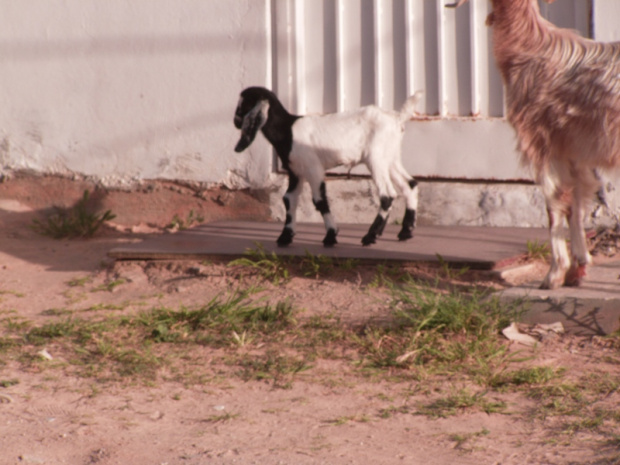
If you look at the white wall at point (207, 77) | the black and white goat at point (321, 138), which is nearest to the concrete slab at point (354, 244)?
the black and white goat at point (321, 138)

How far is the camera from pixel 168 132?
23.4ft

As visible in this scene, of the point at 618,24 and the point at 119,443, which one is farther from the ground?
the point at 618,24

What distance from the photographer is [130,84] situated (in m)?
7.19

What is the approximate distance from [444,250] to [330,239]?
2.36 ft

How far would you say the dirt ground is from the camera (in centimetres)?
309

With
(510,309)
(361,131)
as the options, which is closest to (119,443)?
(510,309)

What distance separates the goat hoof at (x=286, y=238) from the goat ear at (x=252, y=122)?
0.68 metres

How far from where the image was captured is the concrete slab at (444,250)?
4429 mm

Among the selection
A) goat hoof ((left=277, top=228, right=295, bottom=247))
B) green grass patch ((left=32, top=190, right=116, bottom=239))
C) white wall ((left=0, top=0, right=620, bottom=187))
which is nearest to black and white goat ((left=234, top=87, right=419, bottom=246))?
goat hoof ((left=277, top=228, right=295, bottom=247))

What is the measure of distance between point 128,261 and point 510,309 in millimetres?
2637

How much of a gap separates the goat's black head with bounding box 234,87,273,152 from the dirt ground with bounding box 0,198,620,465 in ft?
4.21

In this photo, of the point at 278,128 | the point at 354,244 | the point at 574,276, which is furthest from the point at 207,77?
the point at 574,276

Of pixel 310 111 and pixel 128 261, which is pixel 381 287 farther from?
pixel 310 111

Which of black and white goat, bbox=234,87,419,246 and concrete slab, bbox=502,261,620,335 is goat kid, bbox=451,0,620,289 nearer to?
concrete slab, bbox=502,261,620,335
